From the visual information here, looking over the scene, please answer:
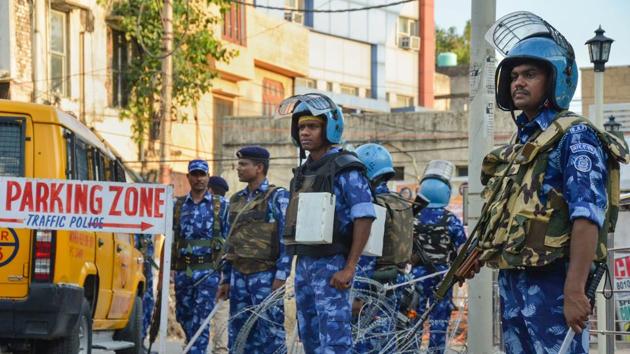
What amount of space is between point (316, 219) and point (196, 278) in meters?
5.27

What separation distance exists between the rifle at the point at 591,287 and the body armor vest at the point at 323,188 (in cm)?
272

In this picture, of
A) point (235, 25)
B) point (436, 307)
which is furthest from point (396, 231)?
point (235, 25)

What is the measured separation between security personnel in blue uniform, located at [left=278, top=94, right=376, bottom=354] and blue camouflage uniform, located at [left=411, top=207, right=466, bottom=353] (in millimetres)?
3796

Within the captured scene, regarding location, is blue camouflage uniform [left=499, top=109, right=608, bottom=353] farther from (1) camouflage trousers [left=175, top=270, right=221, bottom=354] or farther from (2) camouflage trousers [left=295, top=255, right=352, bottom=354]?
(1) camouflage trousers [left=175, top=270, right=221, bottom=354]

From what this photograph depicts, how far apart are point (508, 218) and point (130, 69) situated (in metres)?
26.6

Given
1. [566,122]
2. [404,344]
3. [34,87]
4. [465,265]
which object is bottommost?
[404,344]

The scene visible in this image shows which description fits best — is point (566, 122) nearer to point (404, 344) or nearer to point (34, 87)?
point (404, 344)

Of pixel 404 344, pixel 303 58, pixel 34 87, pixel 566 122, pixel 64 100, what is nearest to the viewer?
pixel 566 122

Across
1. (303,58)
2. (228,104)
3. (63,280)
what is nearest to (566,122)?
(63,280)

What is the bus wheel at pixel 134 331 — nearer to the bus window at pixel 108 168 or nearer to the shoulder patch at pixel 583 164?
the bus window at pixel 108 168

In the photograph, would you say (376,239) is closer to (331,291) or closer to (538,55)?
(331,291)

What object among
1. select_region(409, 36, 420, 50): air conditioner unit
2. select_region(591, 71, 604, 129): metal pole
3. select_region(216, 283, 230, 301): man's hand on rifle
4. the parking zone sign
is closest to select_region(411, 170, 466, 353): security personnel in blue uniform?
select_region(216, 283, 230, 301): man's hand on rifle

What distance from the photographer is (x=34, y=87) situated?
2741cm

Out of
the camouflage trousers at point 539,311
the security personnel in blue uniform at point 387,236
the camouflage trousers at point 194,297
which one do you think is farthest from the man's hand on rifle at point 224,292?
the camouflage trousers at point 539,311
